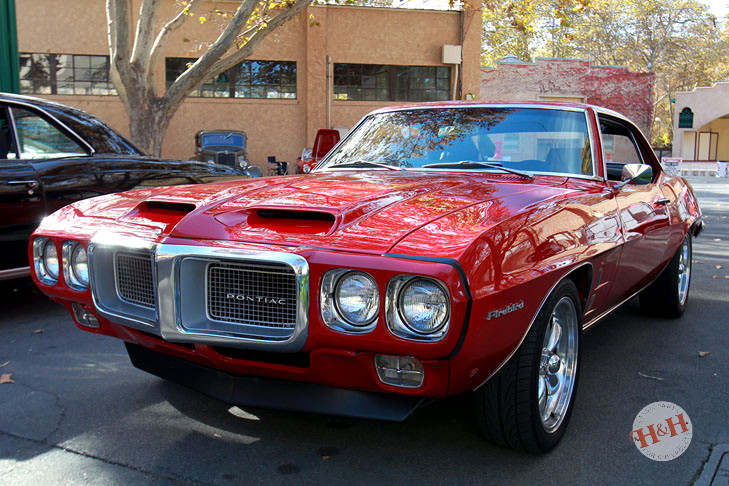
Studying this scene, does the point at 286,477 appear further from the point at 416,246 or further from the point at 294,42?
the point at 294,42

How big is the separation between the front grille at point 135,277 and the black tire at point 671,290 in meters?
3.53

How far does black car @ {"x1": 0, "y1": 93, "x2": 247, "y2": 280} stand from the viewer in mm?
4570

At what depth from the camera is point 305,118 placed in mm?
20844

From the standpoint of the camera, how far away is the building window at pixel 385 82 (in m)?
21.1

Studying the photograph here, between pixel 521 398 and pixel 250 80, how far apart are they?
1911 cm

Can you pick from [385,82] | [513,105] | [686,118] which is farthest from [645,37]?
[513,105]

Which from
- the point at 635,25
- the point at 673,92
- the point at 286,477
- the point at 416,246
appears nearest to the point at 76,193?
the point at 286,477

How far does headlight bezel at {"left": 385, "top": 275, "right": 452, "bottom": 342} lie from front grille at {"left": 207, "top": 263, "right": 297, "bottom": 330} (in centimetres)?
34

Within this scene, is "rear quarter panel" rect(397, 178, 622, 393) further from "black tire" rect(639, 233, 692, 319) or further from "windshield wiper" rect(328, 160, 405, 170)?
"black tire" rect(639, 233, 692, 319)

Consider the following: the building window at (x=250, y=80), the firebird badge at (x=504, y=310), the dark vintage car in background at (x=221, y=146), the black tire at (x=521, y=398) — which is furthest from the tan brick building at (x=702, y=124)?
the firebird badge at (x=504, y=310)

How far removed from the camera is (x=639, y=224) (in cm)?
367

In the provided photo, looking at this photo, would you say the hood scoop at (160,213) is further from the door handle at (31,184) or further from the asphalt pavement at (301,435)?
the door handle at (31,184)

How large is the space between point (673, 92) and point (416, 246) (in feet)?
160

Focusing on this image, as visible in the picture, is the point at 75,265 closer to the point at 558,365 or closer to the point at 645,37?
the point at 558,365
